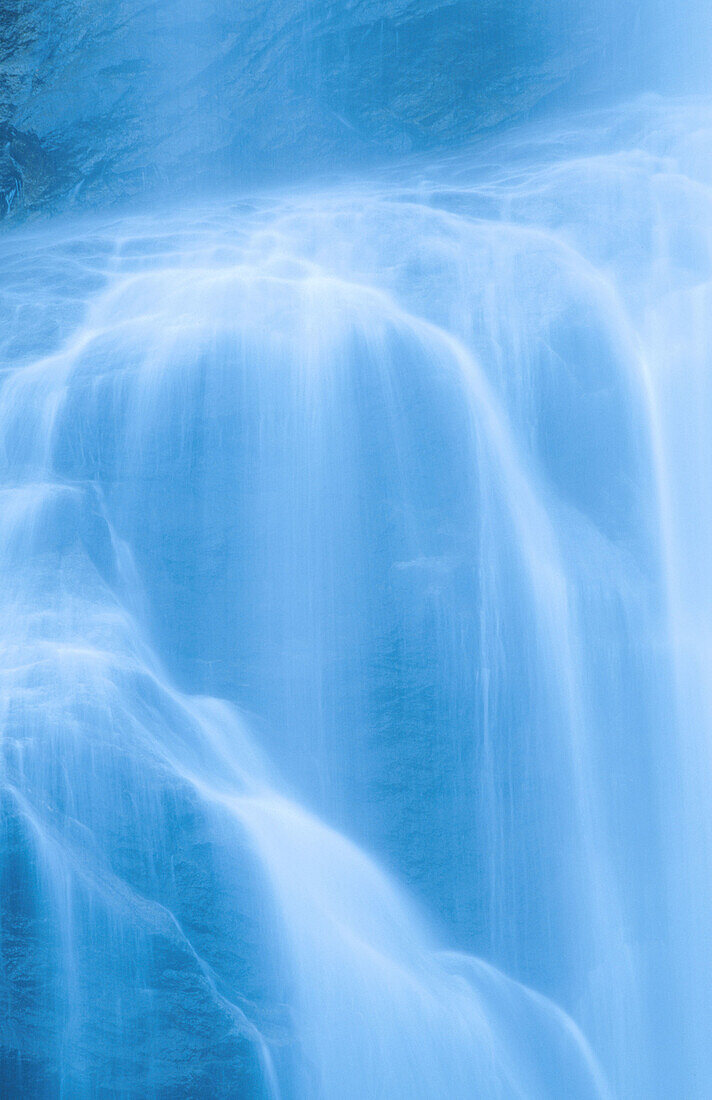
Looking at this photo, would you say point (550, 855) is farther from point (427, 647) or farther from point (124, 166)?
point (124, 166)

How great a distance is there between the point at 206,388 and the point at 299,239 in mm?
3426

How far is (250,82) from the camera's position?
14.5m

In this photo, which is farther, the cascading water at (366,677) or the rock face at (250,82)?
the rock face at (250,82)

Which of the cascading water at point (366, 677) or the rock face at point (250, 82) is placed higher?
the rock face at point (250, 82)

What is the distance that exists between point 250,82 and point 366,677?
9.16m

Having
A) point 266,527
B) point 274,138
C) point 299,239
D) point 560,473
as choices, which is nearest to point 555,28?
point 274,138

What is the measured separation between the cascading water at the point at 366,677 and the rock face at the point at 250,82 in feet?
11.6

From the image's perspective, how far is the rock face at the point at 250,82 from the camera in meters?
14.0

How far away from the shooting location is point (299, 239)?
1283cm

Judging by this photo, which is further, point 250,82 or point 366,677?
point 250,82

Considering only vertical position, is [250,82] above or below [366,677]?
above

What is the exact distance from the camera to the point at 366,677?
379 inches

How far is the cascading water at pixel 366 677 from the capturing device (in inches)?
313

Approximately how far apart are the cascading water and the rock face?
3550 millimetres
